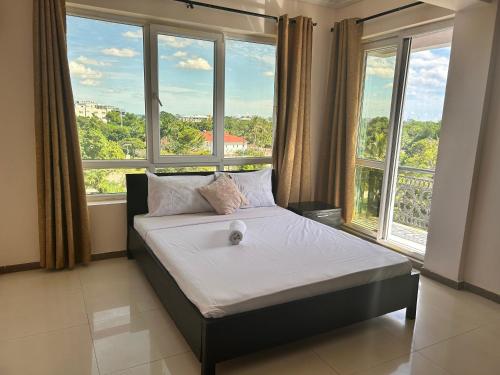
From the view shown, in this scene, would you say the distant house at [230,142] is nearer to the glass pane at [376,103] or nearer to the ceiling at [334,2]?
the glass pane at [376,103]

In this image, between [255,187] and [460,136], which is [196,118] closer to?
[255,187]

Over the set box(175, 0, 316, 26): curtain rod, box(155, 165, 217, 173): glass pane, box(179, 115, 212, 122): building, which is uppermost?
box(175, 0, 316, 26): curtain rod

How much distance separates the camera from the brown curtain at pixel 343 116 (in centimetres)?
395

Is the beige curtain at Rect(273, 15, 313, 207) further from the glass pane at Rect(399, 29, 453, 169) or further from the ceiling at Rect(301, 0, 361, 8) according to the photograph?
the glass pane at Rect(399, 29, 453, 169)

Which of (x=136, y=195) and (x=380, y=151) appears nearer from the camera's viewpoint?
(x=136, y=195)

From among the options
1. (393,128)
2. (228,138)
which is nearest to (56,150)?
(228,138)

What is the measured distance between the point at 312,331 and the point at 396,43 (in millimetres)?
3121

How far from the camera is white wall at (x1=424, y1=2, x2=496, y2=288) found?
2.79 metres

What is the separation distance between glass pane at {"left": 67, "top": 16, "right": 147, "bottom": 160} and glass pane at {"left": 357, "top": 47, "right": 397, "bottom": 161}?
8.43ft

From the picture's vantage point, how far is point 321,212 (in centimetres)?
383

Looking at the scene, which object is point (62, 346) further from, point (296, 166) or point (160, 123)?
point (296, 166)

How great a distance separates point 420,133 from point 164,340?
311 centimetres

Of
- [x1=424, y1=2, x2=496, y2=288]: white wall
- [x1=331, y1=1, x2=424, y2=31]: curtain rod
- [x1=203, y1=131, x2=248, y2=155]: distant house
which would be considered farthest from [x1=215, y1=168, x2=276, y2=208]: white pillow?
[x1=331, y1=1, x2=424, y2=31]: curtain rod

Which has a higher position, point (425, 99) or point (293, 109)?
point (425, 99)
